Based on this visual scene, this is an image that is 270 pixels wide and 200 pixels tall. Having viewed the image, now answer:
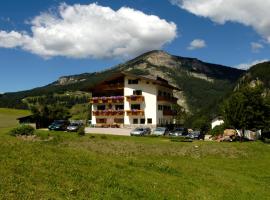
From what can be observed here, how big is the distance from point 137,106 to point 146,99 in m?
3.14

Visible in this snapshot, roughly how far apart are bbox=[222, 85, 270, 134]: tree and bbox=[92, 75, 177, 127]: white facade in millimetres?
23364

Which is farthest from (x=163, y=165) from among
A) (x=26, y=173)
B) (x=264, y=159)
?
(x=264, y=159)

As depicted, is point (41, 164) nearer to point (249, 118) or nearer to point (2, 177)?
point (2, 177)

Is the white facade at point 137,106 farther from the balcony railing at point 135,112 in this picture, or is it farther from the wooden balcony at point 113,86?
the wooden balcony at point 113,86

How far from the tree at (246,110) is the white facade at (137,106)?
23364 millimetres

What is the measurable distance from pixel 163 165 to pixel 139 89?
241ft

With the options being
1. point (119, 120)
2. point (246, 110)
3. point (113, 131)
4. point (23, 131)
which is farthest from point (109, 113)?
point (23, 131)

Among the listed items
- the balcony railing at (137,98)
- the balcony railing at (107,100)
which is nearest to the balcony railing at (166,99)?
the balcony railing at (137,98)

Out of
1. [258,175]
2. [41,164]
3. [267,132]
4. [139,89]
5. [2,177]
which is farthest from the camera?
[267,132]

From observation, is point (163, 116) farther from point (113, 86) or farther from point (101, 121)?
point (101, 121)

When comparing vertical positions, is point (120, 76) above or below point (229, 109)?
above

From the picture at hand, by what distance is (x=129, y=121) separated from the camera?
320 ft

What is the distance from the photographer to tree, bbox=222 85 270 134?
241ft

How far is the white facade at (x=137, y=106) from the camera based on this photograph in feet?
314
